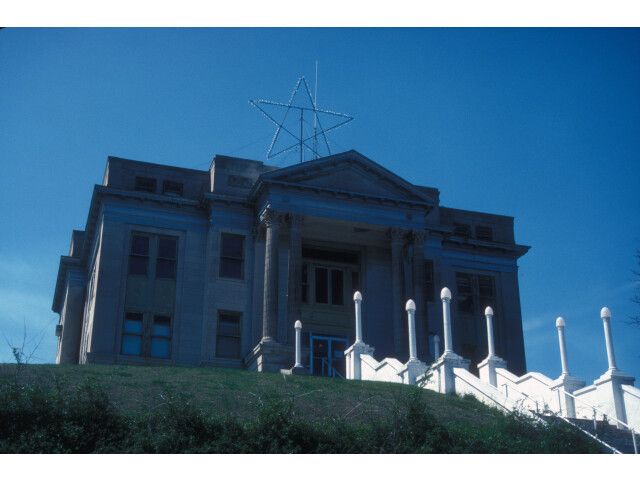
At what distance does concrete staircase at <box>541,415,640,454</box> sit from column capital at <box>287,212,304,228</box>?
60.9 ft

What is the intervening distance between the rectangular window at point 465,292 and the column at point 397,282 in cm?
632

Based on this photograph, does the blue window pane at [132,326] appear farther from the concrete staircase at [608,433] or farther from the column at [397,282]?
the concrete staircase at [608,433]

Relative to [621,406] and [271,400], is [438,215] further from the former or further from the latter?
[271,400]

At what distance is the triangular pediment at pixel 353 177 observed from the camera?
39.6 metres

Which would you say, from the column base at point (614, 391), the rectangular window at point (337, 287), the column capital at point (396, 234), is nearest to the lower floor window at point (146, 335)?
the rectangular window at point (337, 287)

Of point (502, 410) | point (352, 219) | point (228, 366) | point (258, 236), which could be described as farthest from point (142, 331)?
point (502, 410)

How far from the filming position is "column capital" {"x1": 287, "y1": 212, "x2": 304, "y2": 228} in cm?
3884

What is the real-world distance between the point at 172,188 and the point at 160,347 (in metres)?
7.94

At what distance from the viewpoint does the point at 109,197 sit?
4047 cm

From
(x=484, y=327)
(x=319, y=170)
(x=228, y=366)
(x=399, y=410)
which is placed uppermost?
(x=319, y=170)

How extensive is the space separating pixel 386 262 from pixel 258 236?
21.7 feet

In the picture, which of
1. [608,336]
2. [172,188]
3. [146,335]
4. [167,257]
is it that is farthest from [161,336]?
[608,336]

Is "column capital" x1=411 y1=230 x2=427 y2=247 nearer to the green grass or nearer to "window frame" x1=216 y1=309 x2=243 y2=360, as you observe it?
"window frame" x1=216 y1=309 x2=243 y2=360

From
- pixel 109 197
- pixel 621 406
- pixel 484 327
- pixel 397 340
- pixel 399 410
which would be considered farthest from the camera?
pixel 484 327
